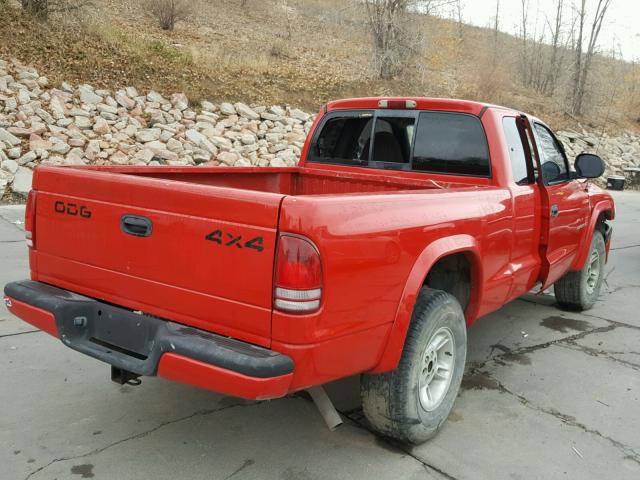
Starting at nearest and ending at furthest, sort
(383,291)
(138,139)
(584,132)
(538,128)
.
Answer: (383,291) → (538,128) → (138,139) → (584,132)

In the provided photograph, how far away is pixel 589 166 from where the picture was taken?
509 cm

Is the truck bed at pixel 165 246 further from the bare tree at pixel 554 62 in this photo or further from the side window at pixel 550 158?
the bare tree at pixel 554 62

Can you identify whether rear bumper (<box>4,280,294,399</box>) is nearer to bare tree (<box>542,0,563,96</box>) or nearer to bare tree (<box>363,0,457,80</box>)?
bare tree (<box>363,0,457,80</box>)

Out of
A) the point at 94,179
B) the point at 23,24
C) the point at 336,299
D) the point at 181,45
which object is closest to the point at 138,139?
the point at 23,24

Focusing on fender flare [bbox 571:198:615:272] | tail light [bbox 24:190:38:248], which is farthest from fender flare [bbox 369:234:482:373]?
fender flare [bbox 571:198:615:272]

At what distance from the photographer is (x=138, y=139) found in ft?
44.3

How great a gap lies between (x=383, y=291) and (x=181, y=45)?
18754 millimetres

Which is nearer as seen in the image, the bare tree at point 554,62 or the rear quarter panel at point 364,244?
the rear quarter panel at point 364,244

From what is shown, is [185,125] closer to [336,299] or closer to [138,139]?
[138,139]

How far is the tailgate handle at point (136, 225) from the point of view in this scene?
9.20 feet

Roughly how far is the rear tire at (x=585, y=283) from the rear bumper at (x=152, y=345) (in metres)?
4.17

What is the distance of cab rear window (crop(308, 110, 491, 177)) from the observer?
4191mm

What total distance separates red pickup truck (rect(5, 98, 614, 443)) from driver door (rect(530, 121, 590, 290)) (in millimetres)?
287

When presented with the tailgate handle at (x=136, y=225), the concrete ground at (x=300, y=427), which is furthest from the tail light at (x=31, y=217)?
the concrete ground at (x=300, y=427)
